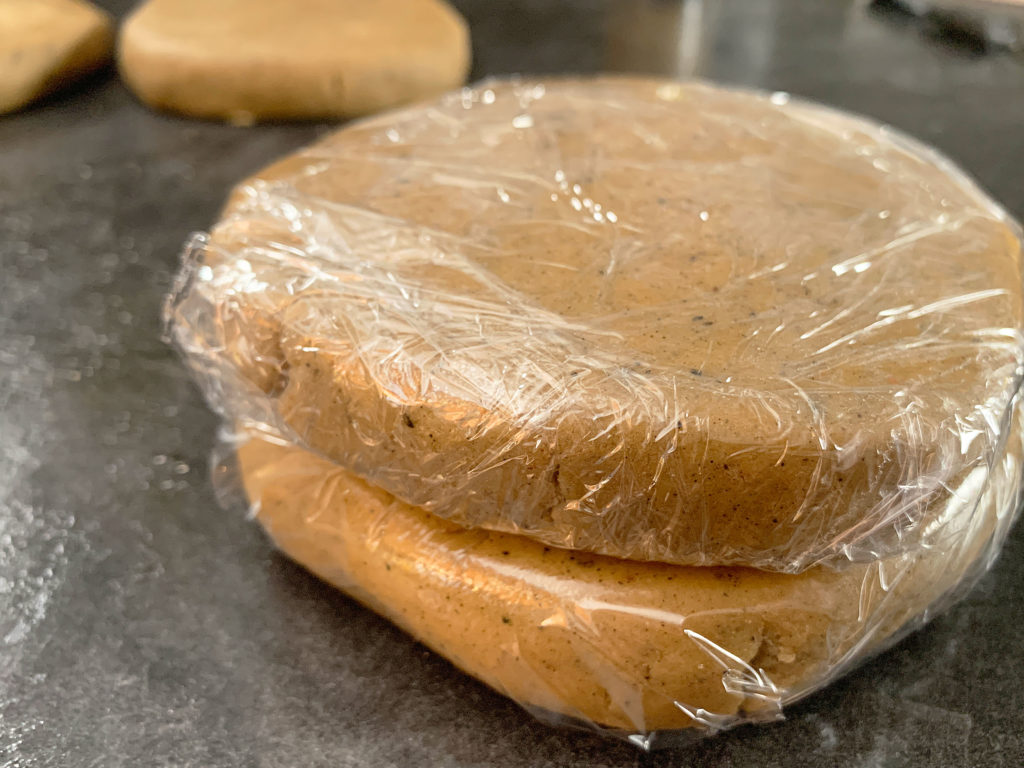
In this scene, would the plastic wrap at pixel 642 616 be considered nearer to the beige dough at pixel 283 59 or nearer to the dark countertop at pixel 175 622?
the dark countertop at pixel 175 622

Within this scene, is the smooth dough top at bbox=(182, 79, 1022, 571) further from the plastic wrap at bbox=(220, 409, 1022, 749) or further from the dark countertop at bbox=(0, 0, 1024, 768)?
the dark countertop at bbox=(0, 0, 1024, 768)

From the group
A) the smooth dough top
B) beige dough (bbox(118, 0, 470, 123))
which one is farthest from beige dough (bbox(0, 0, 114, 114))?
the smooth dough top

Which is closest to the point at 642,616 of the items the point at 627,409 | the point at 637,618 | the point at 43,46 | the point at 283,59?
the point at 637,618

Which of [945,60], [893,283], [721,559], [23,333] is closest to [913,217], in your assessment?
[893,283]

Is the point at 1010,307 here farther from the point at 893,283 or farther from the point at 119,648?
the point at 119,648

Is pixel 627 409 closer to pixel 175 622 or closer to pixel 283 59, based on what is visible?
pixel 175 622
